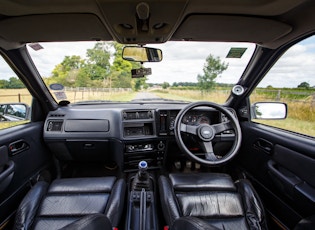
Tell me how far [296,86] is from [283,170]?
32.4 inches

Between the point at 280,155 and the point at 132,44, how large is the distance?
5.98ft

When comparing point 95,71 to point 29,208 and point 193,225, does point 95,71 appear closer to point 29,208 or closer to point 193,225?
point 29,208

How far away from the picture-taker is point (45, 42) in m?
2.21

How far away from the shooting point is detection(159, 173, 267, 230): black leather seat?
1.61 m

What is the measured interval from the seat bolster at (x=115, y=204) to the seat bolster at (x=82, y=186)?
3.2 inches

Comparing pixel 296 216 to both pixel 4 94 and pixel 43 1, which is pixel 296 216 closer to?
pixel 43 1

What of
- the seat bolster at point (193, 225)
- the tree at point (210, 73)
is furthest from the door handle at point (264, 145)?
the seat bolster at point (193, 225)

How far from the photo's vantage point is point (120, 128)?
2625 millimetres

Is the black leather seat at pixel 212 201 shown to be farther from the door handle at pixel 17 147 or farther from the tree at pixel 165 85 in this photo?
the door handle at pixel 17 147

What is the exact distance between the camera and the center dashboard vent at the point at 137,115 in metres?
2.65

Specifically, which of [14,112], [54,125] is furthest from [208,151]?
[14,112]

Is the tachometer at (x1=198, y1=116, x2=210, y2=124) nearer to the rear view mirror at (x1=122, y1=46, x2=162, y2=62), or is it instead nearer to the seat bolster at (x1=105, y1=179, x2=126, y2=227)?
the rear view mirror at (x1=122, y1=46, x2=162, y2=62)

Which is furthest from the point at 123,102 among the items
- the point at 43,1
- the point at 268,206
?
the point at 268,206

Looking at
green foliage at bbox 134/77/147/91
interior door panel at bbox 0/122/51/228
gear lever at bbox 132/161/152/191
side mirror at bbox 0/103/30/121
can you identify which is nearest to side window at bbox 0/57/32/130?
side mirror at bbox 0/103/30/121
